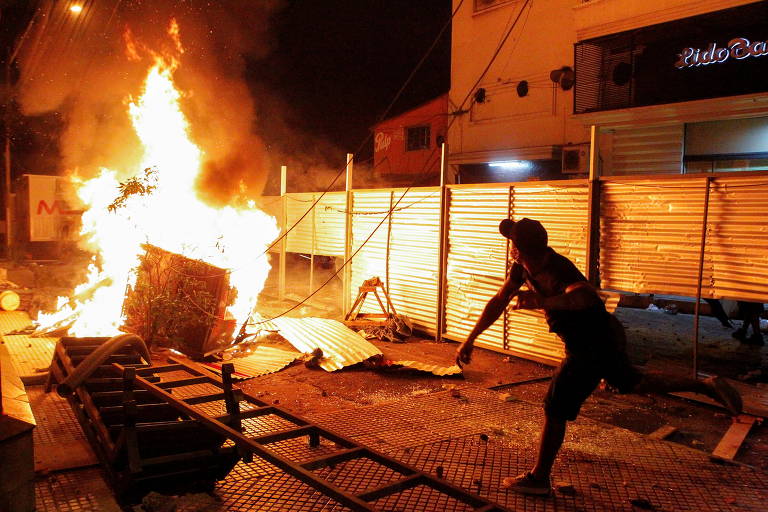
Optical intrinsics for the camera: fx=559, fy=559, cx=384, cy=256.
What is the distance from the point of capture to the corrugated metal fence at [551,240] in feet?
21.8

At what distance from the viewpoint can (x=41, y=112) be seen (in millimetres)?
22766

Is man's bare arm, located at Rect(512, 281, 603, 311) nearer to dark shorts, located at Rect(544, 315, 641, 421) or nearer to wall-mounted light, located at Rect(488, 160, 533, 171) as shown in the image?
dark shorts, located at Rect(544, 315, 641, 421)

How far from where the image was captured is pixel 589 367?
411cm

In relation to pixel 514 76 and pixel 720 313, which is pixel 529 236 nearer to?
pixel 720 313

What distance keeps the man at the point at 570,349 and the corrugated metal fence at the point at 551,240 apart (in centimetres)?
284

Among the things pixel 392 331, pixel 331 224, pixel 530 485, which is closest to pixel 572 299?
pixel 530 485

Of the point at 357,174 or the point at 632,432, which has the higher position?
the point at 357,174

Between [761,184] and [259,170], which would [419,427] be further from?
[259,170]

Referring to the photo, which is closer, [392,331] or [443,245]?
[443,245]

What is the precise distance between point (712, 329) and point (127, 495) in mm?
11068

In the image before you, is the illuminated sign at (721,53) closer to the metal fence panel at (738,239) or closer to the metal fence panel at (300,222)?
the metal fence panel at (738,239)

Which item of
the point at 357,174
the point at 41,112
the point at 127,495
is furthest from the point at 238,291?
the point at 357,174

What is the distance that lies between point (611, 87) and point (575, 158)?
227 centimetres

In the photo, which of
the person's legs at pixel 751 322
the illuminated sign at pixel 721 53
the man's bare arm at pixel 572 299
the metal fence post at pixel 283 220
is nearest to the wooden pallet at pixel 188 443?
the man's bare arm at pixel 572 299
